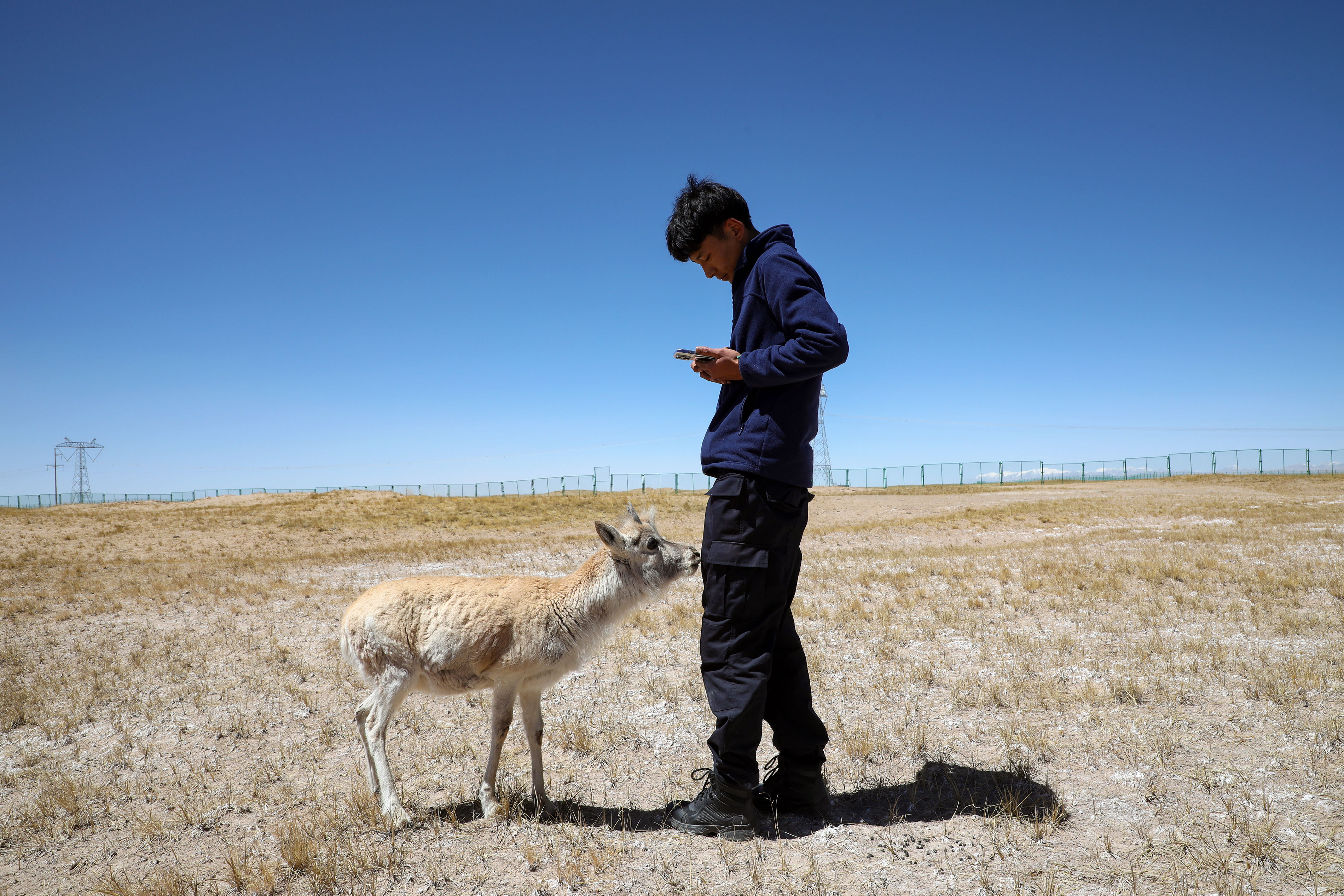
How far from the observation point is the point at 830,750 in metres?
4.98

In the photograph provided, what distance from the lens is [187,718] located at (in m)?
6.43

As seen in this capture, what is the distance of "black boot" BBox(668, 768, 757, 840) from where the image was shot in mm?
3520

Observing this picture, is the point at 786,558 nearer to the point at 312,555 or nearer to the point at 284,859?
the point at 284,859

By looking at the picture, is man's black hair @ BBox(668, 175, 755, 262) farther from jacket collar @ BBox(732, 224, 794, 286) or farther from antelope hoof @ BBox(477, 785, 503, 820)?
antelope hoof @ BBox(477, 785, 503, 820)

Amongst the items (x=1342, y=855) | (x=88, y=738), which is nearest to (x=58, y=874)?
(x=88, y=738)

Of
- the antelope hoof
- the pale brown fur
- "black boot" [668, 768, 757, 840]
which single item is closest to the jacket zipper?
the pale brown fur

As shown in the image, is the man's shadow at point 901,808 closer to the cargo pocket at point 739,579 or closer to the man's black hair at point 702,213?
the cargo pocket at point 739,579

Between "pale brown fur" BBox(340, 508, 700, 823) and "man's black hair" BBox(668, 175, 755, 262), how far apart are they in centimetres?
176

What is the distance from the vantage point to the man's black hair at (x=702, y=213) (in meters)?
3.60

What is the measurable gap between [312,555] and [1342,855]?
2476 cm

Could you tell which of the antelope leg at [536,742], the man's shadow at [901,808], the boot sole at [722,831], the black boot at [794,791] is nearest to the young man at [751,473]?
the boot sole at [722,831]

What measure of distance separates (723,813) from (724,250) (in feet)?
9.42

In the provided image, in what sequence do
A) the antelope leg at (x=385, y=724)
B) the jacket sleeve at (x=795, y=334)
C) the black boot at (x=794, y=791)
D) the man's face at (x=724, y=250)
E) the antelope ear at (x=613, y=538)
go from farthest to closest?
1. the antelope ear at (x=613, y=538)
2. the antelope leg at (x=385, y=724)
3. the black boot at (x=794, y=791)
4. the man's face at (x=724, y=250)
5. the jacket sleeve at (x=795, y=334)

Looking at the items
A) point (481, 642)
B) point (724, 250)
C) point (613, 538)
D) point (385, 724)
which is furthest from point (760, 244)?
point (385, 724)
